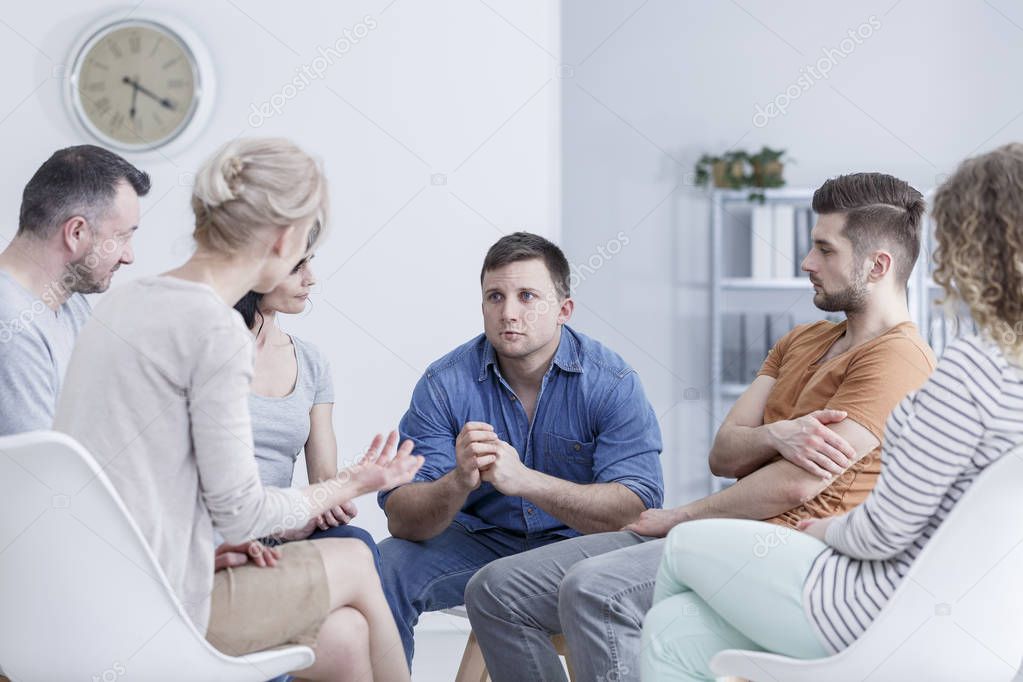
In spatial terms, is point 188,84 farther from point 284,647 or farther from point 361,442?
point 284,647

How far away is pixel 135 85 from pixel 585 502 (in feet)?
6.47

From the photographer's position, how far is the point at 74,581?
49.3 inches

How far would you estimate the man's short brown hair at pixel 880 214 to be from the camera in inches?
72.3

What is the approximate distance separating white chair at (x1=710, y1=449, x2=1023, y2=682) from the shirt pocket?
2.68ft

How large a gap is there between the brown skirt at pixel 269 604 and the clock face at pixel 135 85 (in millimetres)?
1954

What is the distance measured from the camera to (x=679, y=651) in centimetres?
138

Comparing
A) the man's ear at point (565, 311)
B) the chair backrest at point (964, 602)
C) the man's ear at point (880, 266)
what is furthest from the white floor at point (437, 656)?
the chair backrest at point (964, 602)

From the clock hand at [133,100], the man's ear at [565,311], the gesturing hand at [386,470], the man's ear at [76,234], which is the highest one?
the clock hand at [133,100]

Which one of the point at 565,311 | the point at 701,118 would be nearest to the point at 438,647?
the point at 565,311

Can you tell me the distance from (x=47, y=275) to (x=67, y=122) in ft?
4.38

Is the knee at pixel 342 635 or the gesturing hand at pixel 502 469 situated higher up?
the gesturing hand at pixel 502 469

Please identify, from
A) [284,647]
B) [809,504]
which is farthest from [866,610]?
[284,647]

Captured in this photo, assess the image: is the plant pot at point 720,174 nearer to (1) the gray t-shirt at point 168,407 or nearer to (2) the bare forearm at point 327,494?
(2) the bare forearm at point 327,494

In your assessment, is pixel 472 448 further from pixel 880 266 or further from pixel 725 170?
pixel 725 170
